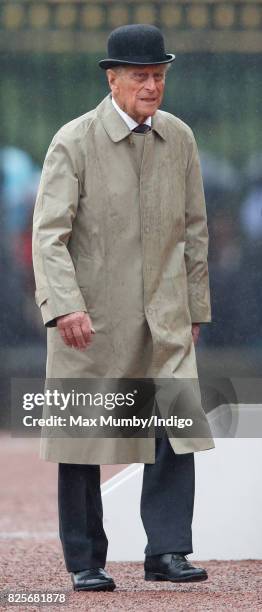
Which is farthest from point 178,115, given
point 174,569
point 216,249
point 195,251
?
point 174,569

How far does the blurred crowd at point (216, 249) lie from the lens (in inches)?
394

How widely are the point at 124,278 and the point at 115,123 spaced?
408mm

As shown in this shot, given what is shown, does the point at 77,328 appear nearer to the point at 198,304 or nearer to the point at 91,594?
the point at 198,304

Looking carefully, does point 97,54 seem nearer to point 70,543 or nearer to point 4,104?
point 4,104

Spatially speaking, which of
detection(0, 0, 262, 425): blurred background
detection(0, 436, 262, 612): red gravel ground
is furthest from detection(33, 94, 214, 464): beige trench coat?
detection(0, 0, 262, 425): blurred background

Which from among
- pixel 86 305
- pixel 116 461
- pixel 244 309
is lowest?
pixel 244 309

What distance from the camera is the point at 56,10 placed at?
33.3 ft

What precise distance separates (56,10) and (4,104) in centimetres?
63

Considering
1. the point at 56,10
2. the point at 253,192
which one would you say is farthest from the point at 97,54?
the point at 253,192

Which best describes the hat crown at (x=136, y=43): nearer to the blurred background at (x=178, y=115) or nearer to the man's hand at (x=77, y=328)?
the man's hand at (x=77, y=328)

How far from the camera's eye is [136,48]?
495cm

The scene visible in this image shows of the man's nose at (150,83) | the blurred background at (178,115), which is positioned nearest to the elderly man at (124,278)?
the man's nose at (150,83)

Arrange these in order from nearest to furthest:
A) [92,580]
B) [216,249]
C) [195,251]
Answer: [92,580] → [195,251] → [216,249]

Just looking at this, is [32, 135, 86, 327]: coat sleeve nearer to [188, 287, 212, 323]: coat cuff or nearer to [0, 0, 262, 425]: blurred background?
[188, 287, 212, 323]: coat cuff
